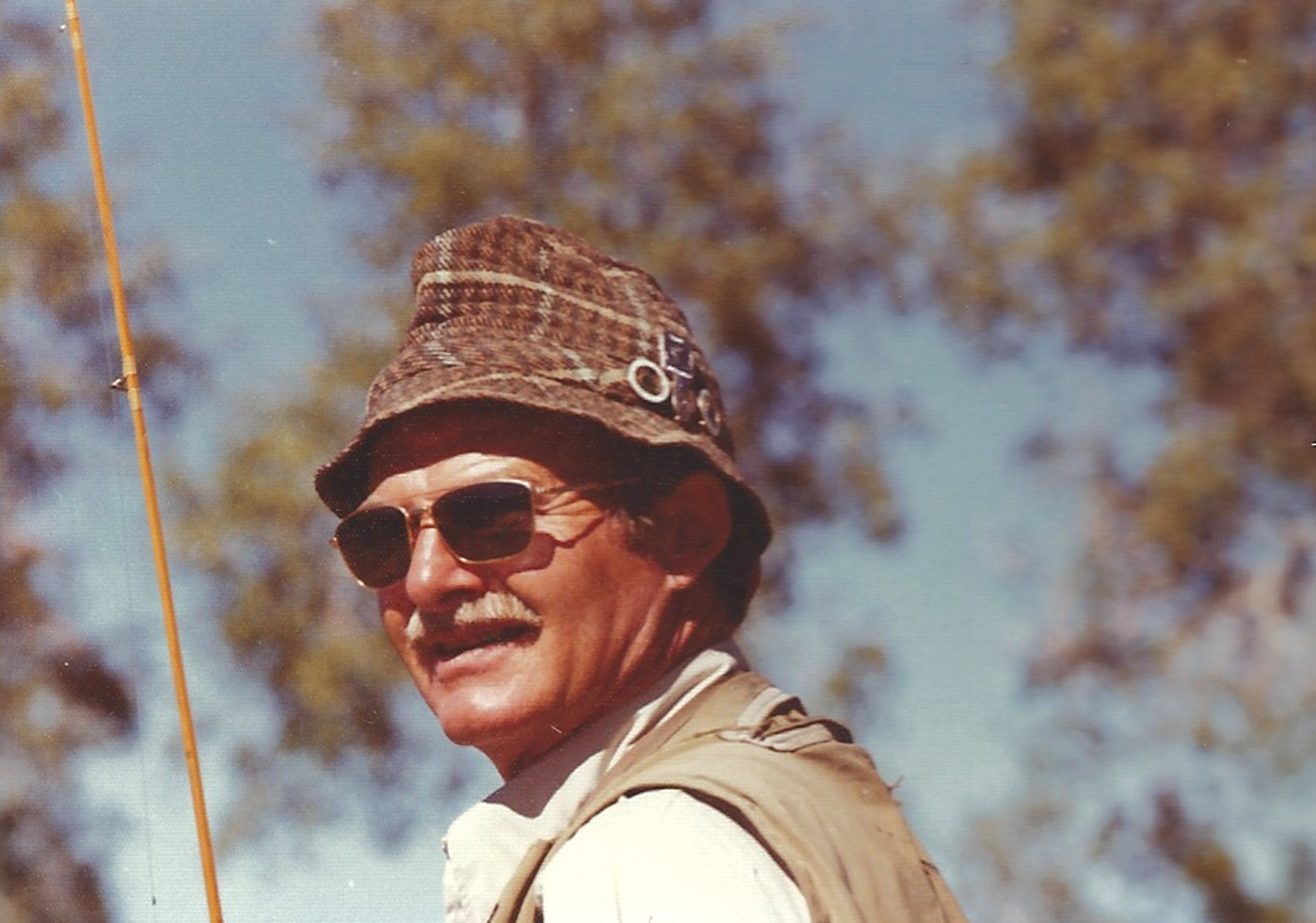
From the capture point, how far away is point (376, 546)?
2795 mm

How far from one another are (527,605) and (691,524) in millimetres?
333

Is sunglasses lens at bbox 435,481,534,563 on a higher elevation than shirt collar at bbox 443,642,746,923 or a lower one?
higher

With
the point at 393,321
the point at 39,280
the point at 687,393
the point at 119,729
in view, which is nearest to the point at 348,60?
the point at 393,321

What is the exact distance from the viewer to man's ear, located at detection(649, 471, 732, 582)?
2.79 metres

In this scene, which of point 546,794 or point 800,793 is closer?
point 800,793

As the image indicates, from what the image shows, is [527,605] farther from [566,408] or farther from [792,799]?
[792,799]

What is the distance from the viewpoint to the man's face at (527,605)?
2639 mm

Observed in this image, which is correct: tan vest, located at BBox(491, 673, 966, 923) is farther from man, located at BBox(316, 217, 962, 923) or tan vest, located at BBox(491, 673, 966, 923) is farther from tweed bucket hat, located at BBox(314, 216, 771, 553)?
tweed bucket hat, located at BBox(314, 216, 771, 553)

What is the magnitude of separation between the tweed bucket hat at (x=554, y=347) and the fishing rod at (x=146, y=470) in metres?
0.33

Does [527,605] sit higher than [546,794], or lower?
higher

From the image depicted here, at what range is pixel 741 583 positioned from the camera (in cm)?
293

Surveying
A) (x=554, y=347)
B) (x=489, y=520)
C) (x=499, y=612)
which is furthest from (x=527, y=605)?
(x=554, y=347)

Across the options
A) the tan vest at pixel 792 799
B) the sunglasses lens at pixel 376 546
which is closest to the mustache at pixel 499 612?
the sunglasses lens at pixel 376 546

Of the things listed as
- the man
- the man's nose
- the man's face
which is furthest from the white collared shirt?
the man's nose
